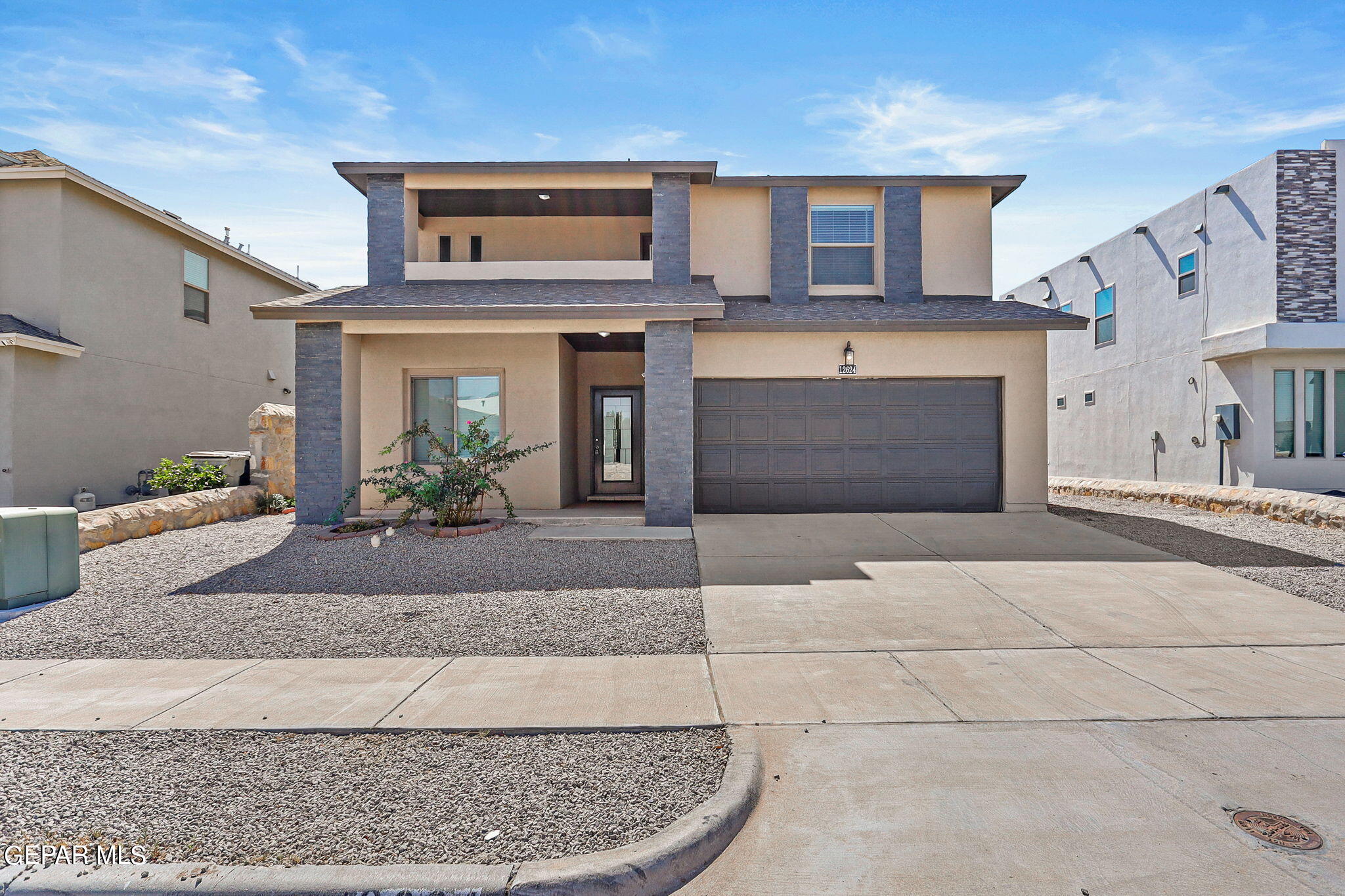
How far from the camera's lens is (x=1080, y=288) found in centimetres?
1917

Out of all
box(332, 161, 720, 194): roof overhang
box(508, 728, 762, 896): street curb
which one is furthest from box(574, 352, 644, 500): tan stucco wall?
box(508, 728, 762, 896): street curb

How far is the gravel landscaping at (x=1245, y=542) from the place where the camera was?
7230mm

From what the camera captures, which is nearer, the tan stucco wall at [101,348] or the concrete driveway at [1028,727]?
the concrete driveway at [1028,727]

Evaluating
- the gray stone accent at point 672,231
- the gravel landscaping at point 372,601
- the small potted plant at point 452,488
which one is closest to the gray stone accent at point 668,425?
the gravel landscaping at point 372,601

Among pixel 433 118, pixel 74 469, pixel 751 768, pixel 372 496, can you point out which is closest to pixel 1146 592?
pixel 751 768

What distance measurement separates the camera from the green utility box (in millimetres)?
6395

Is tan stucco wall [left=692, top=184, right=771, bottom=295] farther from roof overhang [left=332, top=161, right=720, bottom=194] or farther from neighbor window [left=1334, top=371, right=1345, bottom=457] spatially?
neighbor window [left=1334, top=371, right=1345, bottom=457]

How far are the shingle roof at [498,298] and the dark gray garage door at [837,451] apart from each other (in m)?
1.97

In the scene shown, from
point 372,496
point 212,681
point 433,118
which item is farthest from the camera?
point 433,118

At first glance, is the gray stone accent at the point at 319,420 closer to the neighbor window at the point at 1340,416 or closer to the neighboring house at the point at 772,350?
the neighboring house at the point at 772,350

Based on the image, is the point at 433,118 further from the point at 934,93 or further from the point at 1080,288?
the point at 1080,288

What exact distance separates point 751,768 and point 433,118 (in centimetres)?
1309

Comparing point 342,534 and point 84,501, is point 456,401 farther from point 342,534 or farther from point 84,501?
point 84,501

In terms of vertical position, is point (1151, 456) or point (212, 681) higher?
point (1151, 456)
